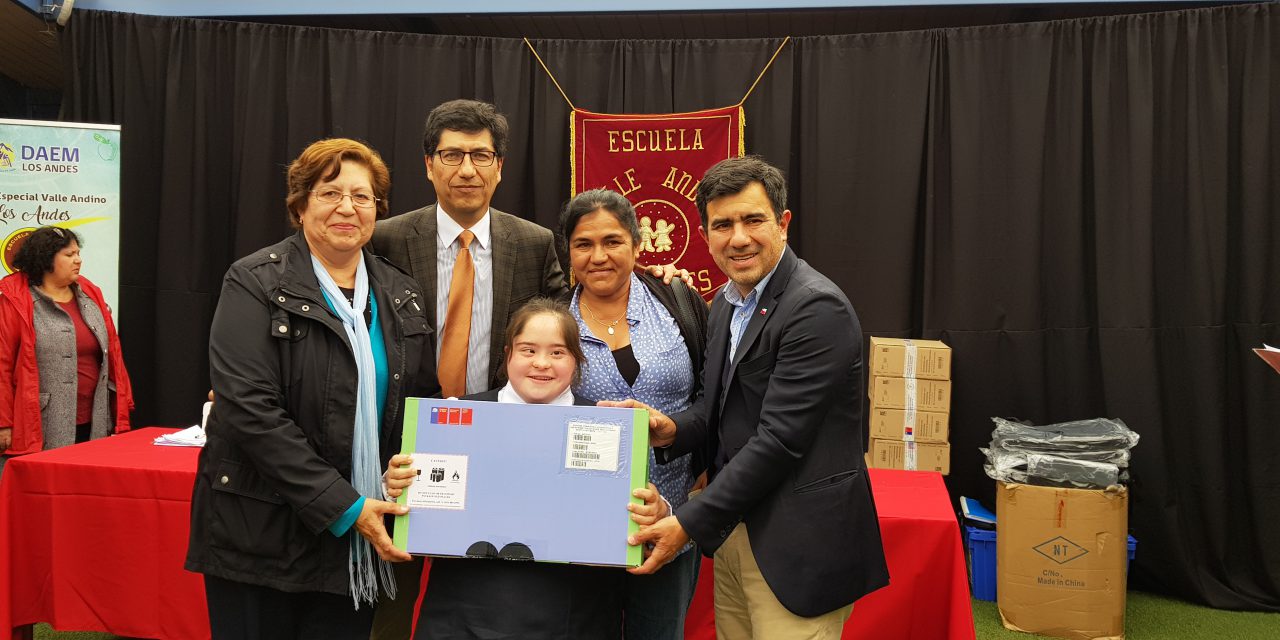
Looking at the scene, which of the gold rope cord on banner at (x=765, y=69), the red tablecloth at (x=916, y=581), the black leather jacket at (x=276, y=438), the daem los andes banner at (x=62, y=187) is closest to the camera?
the black leather jacket at (x=276, y=438)

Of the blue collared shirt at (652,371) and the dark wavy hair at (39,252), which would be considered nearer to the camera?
the blue collared shirt at (652,371)

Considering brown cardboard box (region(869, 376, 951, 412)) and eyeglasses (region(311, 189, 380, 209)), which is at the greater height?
eyeglasses (region(311, 189, 380, 209))

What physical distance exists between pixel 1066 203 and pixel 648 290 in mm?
3259

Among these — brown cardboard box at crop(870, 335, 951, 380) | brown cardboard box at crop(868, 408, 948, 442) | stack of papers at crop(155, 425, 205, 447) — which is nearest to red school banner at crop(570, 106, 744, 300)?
brown cardboard box at crop(870, 335, 951, 380)

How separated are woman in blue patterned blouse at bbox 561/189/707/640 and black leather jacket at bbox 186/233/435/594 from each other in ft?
1.86

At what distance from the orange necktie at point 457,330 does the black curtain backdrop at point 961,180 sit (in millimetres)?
2862

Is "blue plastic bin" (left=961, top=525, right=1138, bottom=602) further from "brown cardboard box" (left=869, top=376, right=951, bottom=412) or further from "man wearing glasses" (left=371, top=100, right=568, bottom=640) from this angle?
"man wearing glasses" (left=371, top=100, right=568, bottom=640)

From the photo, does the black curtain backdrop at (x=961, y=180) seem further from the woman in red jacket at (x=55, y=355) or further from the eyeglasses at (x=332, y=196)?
the eyeglasses at (x=332, y=196)

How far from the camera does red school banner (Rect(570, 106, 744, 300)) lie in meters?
4.89

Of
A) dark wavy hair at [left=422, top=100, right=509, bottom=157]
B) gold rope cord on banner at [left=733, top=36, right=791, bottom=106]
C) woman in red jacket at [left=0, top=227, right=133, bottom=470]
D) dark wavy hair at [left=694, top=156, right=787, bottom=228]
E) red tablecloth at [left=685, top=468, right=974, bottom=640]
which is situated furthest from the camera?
gold rope cord on banner at [left=733, top=36, right=791, bottom=106]

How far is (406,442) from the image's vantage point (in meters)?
1.73

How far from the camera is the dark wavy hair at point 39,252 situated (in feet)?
13.9

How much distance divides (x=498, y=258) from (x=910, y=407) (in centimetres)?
279

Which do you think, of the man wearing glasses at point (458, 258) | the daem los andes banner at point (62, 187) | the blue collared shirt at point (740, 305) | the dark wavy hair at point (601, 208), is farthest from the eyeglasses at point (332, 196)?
the daem los andes banner at point (62, 187)
